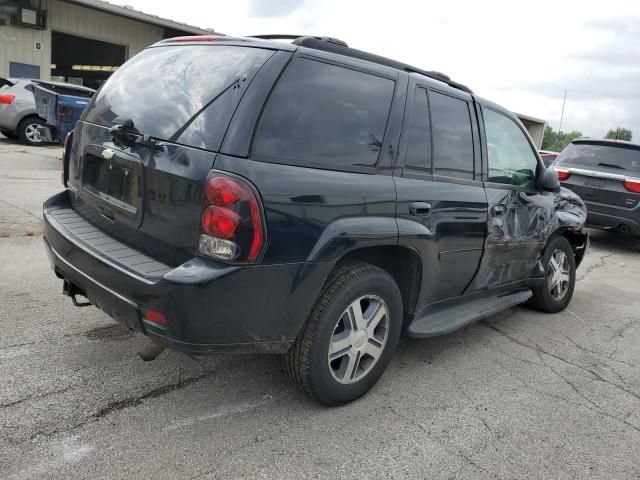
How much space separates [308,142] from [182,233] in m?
0.74

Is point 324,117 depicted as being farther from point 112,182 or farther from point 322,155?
point 112,182

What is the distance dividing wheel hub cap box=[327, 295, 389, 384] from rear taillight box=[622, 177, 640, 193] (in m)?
6.82

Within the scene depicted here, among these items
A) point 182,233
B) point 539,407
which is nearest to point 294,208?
point 182,233

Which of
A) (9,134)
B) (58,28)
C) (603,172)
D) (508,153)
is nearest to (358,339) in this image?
(508,153)

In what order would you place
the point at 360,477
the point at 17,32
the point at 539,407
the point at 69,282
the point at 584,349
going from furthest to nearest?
1. the point at 17,32
2. the point at 584,349
3. the point at 539,407
4. the point at 69,282
5. the point at 360,477

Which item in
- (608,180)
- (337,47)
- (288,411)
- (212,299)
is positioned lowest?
(288,411)

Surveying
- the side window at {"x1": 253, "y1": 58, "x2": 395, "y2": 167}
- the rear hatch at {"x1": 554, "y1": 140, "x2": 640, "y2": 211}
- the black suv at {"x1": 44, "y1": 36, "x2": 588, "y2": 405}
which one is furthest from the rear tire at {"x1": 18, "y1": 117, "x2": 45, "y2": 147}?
the side window at {"x1": 253, "y1": 58, "x2": 395, "y2": 167}

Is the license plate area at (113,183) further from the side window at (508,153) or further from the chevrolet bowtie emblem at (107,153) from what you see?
the side window at (508,153)

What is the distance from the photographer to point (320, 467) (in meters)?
2.47

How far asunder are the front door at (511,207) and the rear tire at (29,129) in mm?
12722

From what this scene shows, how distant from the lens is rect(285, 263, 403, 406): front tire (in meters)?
2.73

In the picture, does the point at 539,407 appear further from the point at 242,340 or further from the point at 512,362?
the point at 242,340

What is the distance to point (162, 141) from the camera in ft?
8.48

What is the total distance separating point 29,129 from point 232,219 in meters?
13.5
